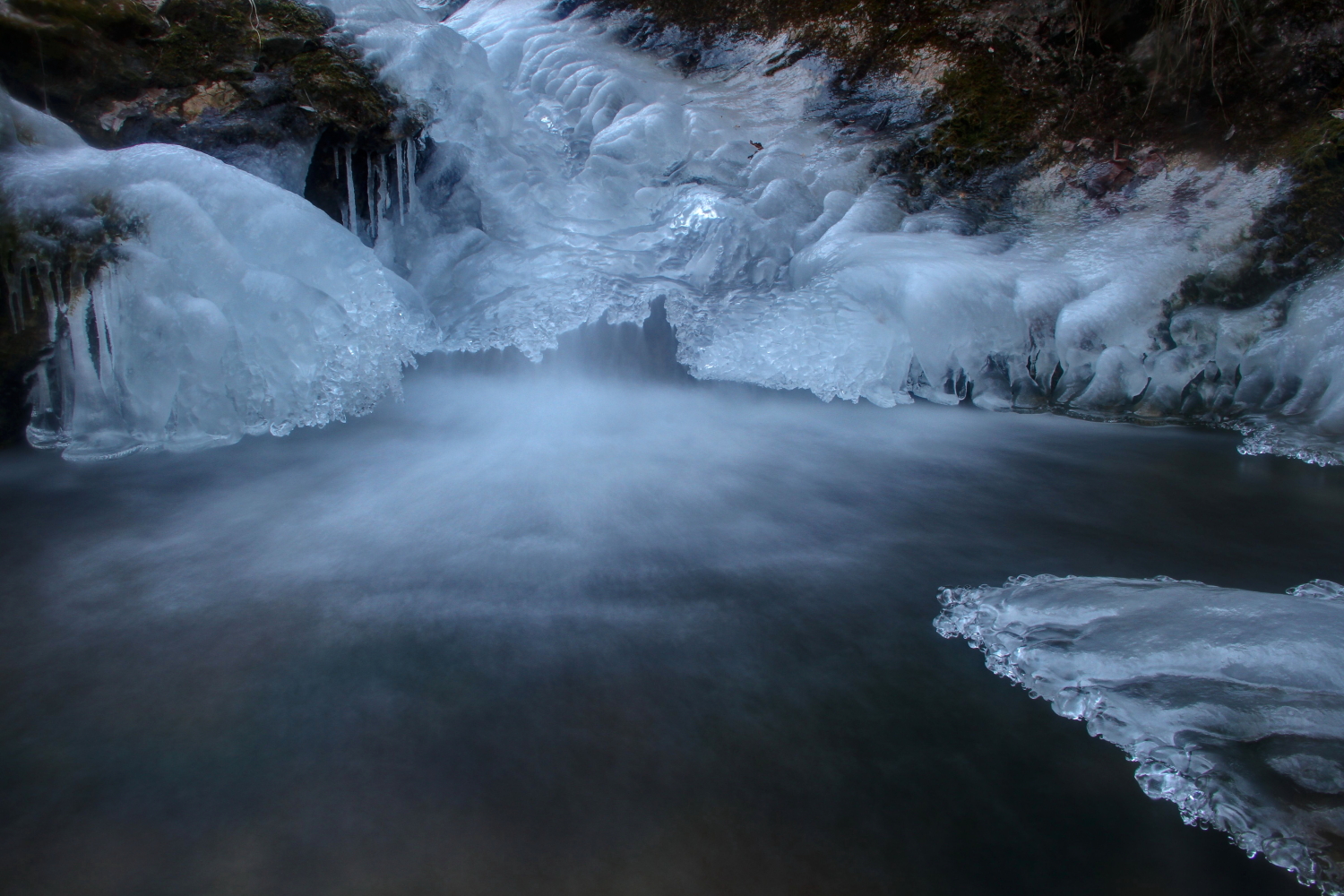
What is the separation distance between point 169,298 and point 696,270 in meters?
2.75

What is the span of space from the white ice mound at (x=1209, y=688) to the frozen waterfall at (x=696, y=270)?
1.95 meters

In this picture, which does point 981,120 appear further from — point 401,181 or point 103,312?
point 103,312

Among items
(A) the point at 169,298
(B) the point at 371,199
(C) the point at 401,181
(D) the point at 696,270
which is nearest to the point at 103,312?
(A) the point at 169,298

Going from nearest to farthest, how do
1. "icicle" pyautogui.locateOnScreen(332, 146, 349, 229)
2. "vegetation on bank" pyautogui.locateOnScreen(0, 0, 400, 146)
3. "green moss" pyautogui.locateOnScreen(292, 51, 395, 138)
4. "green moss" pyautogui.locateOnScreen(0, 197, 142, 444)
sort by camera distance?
"green moss" pyautogui.locateOnScreen(0, 197, 142, 444) < "vegetation on bank" pyautogui.locateOnScreen(0, 0, 400, 146) < "green moss" pyautogui.locateOnScreen(292, 51, 395, 138) < "icicle" pyautogui.locateOnScreen(332, 146, 349, 229)

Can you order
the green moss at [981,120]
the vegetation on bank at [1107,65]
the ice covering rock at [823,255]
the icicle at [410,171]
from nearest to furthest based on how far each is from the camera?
the ice covering rock at [823,255] → the vegetation on bank at [1107,65] → the icicle at [410,171] → the green moss at [981,120]

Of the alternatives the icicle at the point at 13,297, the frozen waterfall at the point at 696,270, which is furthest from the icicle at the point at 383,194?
the icicle at the point at 13,297

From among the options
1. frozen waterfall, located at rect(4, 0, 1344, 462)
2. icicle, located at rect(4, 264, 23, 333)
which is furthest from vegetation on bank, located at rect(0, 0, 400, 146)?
icicle, located at rect(4, 264, 23, 333)

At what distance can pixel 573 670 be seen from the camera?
165cm

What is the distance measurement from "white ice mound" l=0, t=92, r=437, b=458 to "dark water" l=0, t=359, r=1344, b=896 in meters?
0.20

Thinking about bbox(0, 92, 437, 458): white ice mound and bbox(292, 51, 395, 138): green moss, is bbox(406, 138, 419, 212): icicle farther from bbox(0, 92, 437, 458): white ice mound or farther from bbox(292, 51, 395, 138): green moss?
bbox(0, 92, 437, 458): white ice mound

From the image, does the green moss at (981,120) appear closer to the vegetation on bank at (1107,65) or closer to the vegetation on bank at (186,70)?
the vegetation on bank at (1107,65)

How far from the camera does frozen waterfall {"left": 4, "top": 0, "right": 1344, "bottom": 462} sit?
2.87 meters

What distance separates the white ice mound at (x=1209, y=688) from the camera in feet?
3.98

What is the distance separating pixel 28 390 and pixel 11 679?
1744 millimetres
